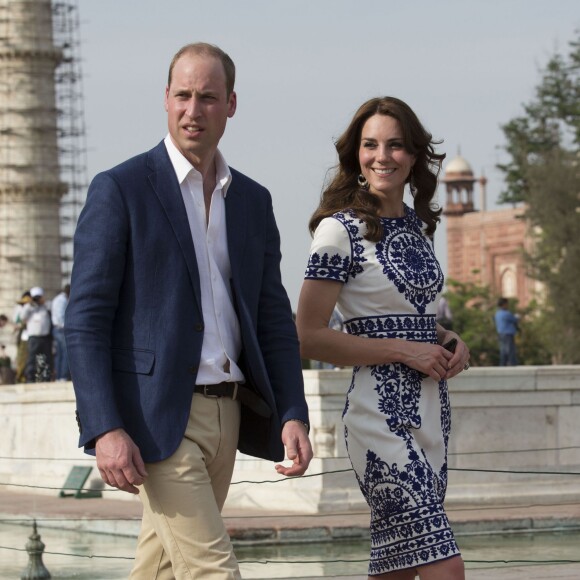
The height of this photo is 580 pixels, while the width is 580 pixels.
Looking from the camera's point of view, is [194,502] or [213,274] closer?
[194,502]

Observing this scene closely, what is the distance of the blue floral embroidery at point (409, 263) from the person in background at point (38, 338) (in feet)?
54.4

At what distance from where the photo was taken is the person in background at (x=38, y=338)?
68.3ft

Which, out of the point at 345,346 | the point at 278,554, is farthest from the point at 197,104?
the point at 278,554

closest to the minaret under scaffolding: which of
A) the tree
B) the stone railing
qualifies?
the tree

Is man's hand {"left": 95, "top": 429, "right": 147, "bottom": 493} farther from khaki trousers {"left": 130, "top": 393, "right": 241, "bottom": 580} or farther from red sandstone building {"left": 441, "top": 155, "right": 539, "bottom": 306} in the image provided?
red sandstone building {"left": 441, "top": 155, "right": 539, "bottom": 306}

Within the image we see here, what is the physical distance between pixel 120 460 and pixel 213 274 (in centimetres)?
54

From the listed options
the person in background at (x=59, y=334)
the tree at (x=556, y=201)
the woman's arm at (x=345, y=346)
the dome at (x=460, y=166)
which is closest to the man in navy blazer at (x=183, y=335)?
the woman's arm at (x=345, y=346)

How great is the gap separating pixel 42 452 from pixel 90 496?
1924mm

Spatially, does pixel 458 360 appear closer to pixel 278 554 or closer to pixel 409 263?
pixel 409 263

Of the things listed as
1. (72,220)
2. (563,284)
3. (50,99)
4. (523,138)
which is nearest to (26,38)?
(50,99)

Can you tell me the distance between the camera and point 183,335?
3598 millimetres

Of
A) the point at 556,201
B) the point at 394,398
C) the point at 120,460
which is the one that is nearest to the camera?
the point at 120,460

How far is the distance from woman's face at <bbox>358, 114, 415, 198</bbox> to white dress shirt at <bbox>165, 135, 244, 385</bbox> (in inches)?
26.7

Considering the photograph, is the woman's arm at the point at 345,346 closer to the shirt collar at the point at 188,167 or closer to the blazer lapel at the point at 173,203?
the shirt collar at the point at 188,167
